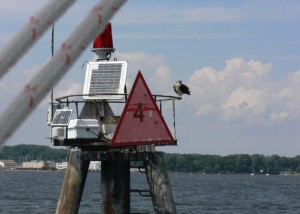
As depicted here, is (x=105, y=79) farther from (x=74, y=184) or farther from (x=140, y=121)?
(x=140, y=121)

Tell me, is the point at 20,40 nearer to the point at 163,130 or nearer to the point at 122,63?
the point at 163,130

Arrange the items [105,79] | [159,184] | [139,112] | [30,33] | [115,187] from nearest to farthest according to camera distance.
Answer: [30,33] → [139,112] → [159,184] → [115,187] → [105,79]

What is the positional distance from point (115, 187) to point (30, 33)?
1071 centimetres

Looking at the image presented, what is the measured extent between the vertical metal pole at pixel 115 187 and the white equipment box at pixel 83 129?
59cm

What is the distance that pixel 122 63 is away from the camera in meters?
14.3

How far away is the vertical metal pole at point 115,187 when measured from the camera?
14000 mm

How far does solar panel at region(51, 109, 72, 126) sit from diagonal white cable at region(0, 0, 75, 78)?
10534 millimetres

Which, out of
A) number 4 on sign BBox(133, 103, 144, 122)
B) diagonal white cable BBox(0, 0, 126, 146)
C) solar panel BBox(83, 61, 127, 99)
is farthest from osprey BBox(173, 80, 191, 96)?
diagonal white cable BBox(0, 0, 126, 146)

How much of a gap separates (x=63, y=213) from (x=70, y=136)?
117 centimetres

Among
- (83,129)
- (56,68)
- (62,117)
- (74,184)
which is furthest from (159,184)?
(56,68)

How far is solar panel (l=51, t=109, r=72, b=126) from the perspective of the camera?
1402 cm

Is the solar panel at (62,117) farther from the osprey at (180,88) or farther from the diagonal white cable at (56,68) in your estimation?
the diagonal white cable at (56,68)

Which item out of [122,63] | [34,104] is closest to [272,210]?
[122,63]

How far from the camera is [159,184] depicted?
44.7ft
